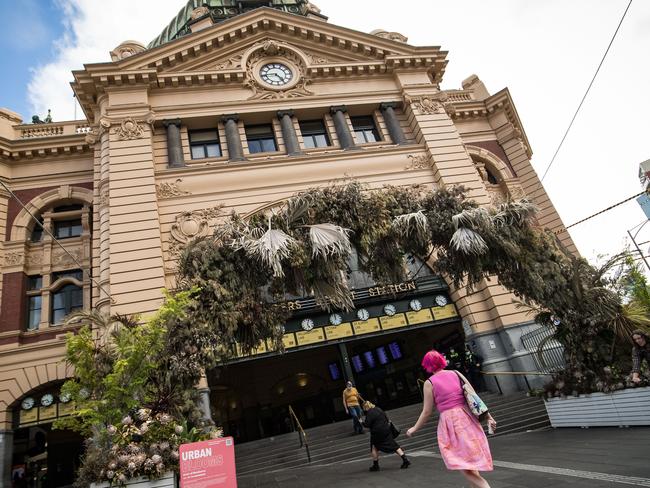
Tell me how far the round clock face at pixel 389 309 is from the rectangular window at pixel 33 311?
602 inches

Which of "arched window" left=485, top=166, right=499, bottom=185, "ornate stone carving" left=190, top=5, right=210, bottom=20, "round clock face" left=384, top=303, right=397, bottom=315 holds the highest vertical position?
"ornate stone carving" left=190, top=5, right=210, bottom=20

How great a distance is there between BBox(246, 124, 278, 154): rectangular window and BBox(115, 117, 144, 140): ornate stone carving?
4929mm

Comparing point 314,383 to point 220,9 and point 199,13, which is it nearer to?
point 199,13

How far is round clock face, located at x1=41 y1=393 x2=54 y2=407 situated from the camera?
16562 millimetres

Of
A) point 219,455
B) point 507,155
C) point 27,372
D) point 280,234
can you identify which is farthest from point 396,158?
point 27,372

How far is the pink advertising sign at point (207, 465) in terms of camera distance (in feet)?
18.6

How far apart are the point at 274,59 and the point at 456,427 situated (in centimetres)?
2122

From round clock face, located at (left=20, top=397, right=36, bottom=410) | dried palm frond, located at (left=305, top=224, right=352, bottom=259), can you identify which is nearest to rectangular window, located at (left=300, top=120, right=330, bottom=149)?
dried palm frond, located at (left=305, top=224, right=352, bottom=259)

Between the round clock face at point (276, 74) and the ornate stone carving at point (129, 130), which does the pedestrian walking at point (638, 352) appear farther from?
the ornate stone carving at point (129, 130)

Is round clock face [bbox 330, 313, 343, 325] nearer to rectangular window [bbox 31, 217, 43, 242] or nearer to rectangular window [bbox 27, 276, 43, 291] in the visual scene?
rectangular window [bbox 27, 276, 43, 291]

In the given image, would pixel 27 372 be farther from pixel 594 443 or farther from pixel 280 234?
pixel 594 443

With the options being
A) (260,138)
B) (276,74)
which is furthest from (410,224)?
(276,74)

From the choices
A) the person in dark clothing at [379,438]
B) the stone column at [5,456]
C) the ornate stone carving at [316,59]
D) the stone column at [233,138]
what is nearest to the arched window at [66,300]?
the stone column at [5,456]

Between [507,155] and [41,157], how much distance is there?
83.6 ft
